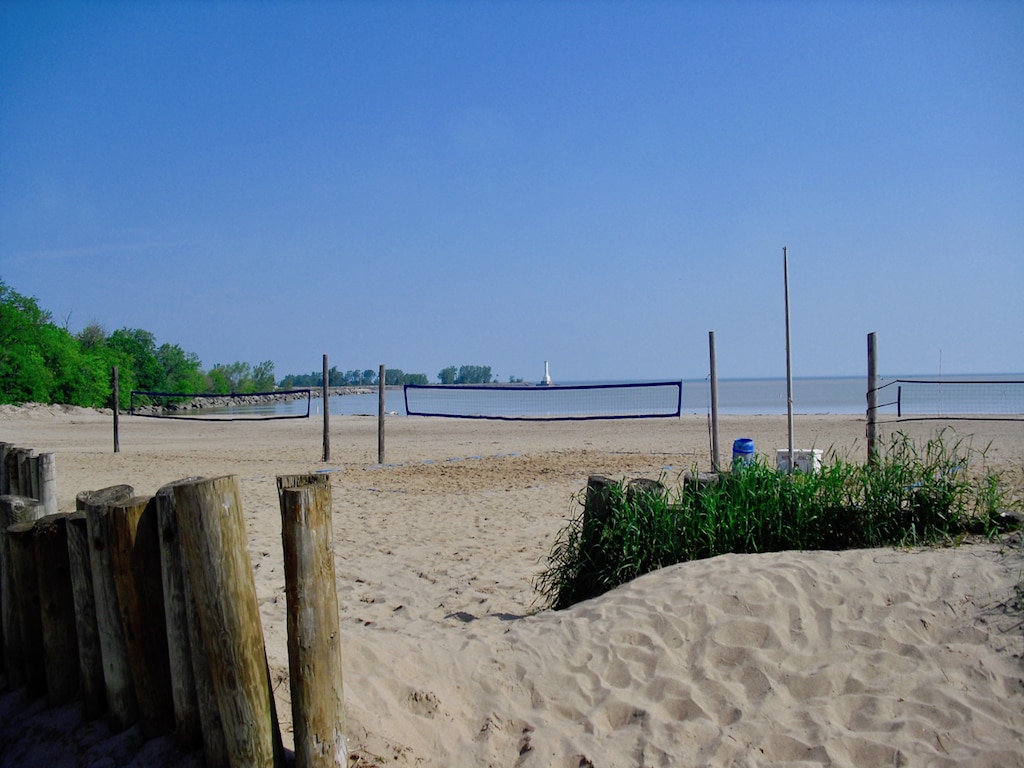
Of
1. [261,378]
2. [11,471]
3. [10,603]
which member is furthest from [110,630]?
[261,378]

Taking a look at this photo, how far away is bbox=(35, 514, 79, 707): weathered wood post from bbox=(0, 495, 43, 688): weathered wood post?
28 cm

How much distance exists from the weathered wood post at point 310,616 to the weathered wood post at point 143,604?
68cm

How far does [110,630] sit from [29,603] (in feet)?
2.43

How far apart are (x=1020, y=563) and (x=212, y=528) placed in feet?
12.3

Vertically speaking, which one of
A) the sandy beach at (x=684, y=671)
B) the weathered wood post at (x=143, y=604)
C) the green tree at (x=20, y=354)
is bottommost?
the sandy beach at (x=684, y=671)

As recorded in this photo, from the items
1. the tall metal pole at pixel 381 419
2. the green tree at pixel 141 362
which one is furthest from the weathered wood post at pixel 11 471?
the green tree at pixel 141 362

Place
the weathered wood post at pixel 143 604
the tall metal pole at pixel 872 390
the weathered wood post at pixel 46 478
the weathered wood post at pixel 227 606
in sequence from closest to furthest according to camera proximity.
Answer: the weathered wood post at pixel 227 606
the weathered wood post at pixel 143 604
the weathered wood post at pixel 46 478
the tall metal pole at pixel 872 390

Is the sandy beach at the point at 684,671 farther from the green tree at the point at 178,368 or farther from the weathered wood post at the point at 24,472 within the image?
the green tree at the point at 178,368

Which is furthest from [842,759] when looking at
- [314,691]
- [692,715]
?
[314,691]

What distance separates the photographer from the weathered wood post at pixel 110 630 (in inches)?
119

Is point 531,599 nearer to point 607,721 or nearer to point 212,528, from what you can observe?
point 607,721

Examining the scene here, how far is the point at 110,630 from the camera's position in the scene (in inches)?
121

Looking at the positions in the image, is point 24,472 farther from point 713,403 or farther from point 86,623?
point 713,403

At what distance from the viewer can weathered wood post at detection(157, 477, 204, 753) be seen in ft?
9.21
